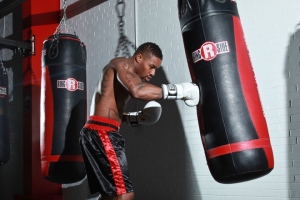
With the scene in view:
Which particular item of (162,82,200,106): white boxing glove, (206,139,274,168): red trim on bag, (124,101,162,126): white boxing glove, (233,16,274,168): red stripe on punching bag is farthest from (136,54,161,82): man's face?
(206,139,274,168): red trim on bag

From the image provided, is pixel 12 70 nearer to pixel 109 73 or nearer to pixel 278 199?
pixel 109 73

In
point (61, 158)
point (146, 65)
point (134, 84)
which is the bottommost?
point (61, 158)

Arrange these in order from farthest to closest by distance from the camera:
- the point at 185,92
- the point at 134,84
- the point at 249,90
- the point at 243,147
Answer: the point at 134,84
the point at 185,92
the point at 249,90
the point at 243,147

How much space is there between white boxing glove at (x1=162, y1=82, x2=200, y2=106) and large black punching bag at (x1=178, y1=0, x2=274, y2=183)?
0.04 m

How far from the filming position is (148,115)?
3225 mm

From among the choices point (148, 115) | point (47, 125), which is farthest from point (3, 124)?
point (148, 115)

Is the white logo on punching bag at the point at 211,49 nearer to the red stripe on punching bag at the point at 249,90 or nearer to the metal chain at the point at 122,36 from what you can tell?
the red stripe on punching bag at the point at 249,90

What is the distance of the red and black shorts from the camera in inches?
104

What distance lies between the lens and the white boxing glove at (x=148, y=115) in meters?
3.19

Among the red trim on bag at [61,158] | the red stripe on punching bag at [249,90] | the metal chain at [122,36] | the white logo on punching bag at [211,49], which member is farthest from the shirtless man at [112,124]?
the metal chain at [122,36]

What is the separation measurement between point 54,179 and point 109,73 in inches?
55.8

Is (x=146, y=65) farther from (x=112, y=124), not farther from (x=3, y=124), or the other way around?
(x=3, y=124)

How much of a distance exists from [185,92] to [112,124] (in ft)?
2.34

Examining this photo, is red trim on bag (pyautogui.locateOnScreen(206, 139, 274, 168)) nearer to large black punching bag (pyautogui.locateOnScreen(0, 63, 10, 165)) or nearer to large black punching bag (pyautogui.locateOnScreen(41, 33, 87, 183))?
large black punching bag (pyautogui.locateOnScreen(41, 33, 87, 183))
